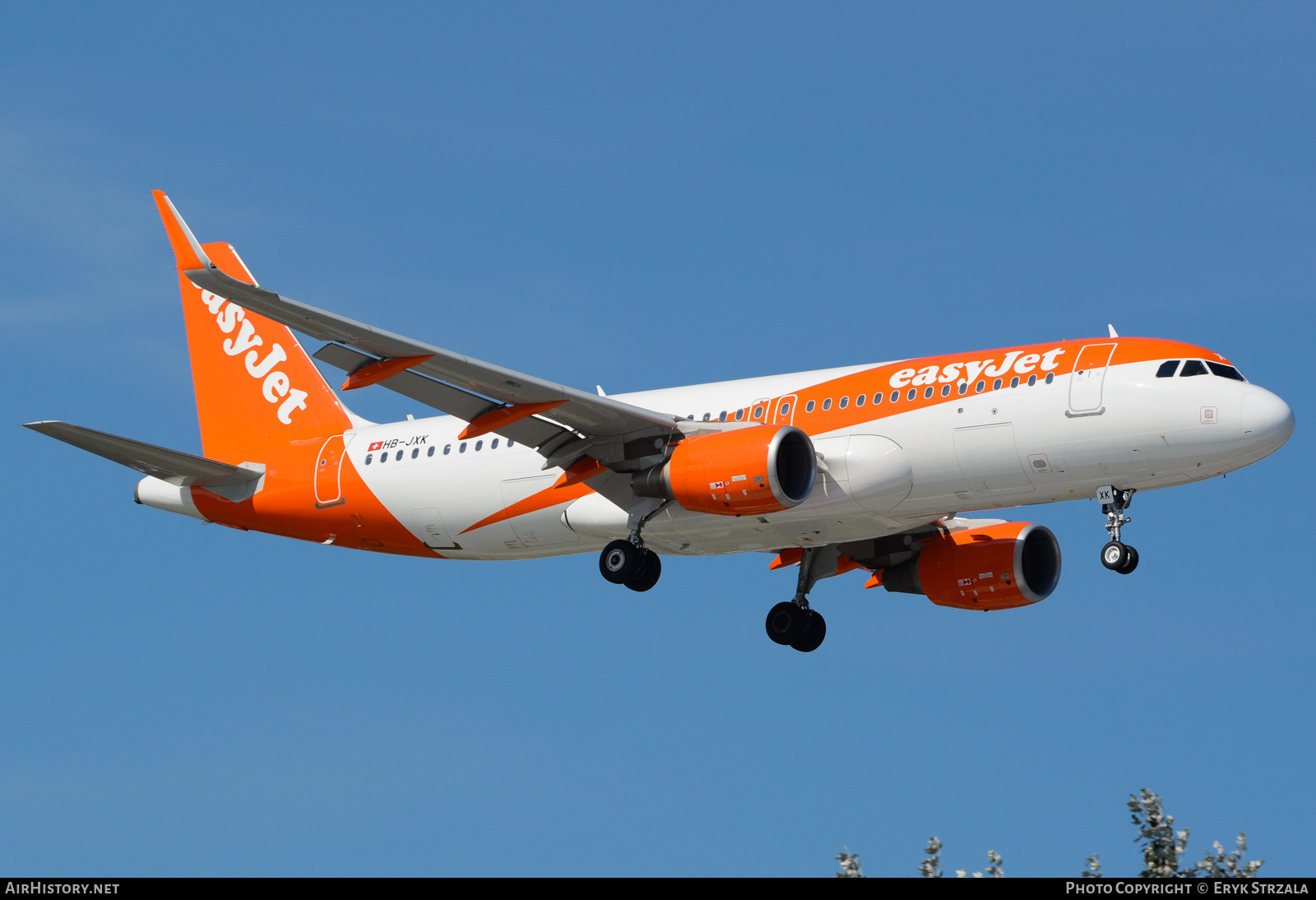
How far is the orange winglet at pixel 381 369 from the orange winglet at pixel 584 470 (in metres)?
5.14

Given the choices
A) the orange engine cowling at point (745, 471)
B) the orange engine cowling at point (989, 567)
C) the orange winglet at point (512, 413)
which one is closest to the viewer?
the orange engine cowling at point (745, 471)

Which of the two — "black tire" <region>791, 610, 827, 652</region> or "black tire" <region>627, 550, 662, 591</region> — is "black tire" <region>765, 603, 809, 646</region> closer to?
"black tire" <region>791, 610, 827, 652</region>

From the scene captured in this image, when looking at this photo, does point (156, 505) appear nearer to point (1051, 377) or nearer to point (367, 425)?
point (367, 425)

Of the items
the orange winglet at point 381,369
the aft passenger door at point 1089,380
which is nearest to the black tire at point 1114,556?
the aft passenger door at point 1089,380

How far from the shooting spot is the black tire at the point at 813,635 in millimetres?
38156

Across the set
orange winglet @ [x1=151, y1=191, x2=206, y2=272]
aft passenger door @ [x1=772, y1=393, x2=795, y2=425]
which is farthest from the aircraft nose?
orange winglet @ [x1=151, y1=191, x2=206, y2=272]

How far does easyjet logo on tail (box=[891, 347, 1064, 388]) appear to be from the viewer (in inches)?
1244

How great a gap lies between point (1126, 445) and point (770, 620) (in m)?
10.7

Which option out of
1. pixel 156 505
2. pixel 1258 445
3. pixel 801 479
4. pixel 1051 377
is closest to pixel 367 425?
pixel 156 505

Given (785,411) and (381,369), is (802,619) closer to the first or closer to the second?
(785,411)

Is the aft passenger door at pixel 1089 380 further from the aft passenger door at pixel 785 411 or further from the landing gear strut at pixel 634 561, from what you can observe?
the landing gear strut at pixel 634 561

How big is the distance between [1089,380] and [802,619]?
1000 cm

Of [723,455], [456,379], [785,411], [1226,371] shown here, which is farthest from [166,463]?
[1226,371]

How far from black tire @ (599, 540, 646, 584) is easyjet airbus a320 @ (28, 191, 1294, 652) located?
0.05m
